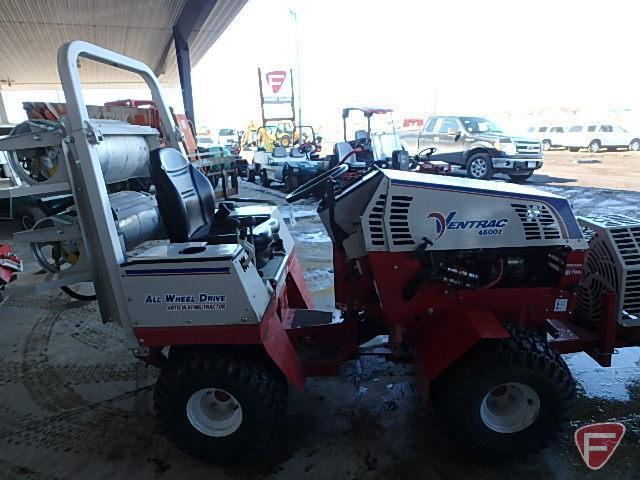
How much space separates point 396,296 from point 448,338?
0.32 metres

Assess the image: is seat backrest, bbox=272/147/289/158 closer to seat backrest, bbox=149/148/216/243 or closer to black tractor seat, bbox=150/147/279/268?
black tractor seat, bbox=150/147/279/268

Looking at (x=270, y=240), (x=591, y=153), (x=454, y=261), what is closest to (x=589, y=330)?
(x=454, y=261)

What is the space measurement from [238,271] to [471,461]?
1415mm

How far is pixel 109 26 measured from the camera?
1196 centimetres

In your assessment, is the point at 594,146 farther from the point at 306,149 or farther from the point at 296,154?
the point at 296,154

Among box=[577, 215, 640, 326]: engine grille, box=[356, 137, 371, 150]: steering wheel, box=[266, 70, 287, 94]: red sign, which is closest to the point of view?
box=[577, 215, 640, 326]: engine grille

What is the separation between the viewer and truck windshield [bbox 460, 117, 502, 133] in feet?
36.4

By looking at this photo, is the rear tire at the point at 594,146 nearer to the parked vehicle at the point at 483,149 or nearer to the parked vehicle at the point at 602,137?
the parked vehicle at the point at 602,137

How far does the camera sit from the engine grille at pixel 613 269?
2291mm

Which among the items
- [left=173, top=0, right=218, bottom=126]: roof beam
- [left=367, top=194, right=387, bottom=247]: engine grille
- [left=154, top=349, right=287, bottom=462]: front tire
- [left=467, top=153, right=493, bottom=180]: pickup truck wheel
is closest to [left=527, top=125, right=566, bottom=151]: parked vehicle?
[left=467, top=153, right=493, bottom=180]: pickup truck wheel

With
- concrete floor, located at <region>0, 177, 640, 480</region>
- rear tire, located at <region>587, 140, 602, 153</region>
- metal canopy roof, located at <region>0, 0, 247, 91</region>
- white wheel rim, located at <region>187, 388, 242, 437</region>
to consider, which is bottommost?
rear tire, located at <region>587, 140, 602, 153</region>

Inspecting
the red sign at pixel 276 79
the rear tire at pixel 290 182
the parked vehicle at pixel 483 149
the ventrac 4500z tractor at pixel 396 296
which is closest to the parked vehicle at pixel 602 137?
the parked vehicle at pixel 483 149

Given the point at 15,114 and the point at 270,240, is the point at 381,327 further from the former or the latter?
the point at 15,114

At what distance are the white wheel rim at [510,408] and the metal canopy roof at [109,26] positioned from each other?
10429 millimetres
